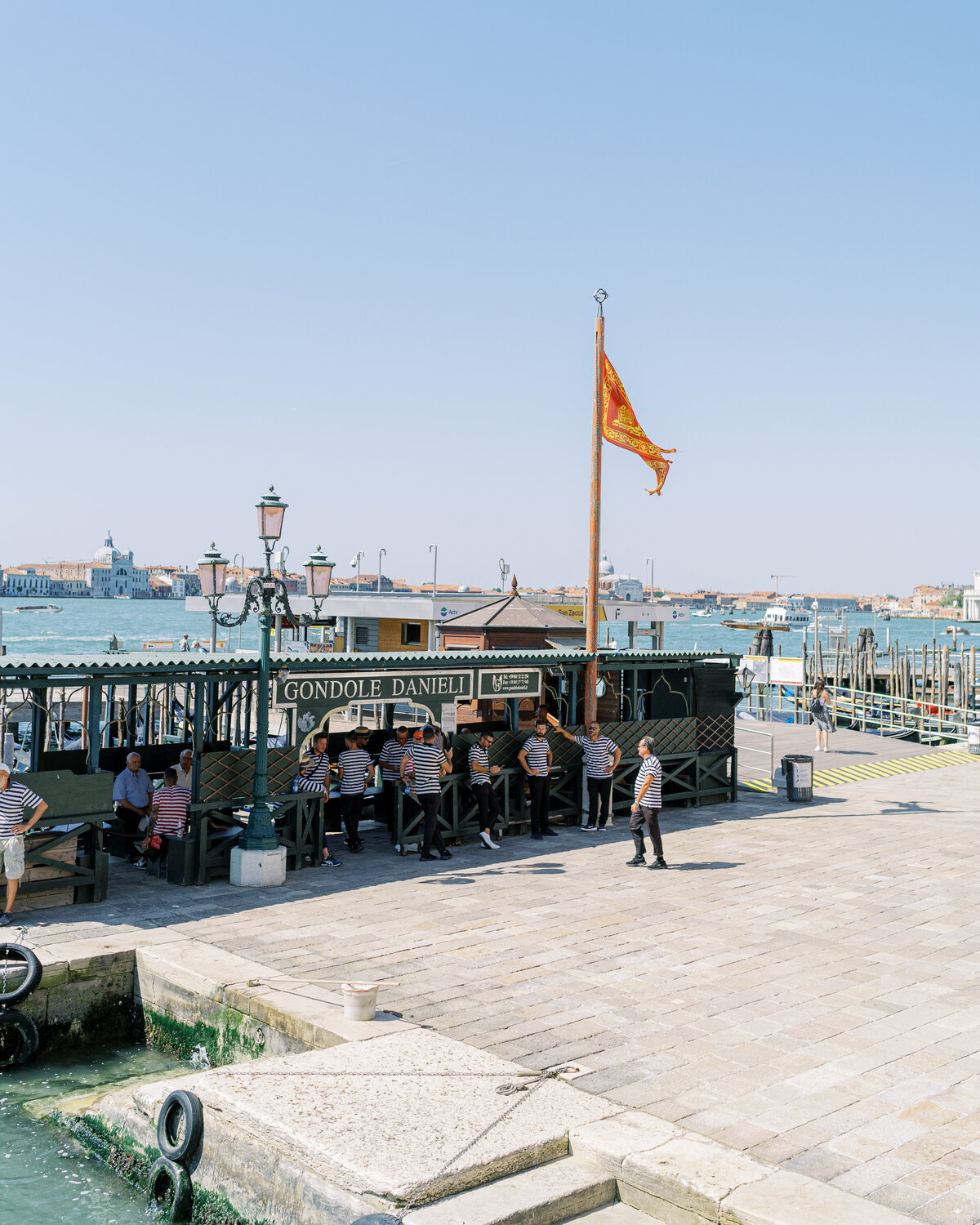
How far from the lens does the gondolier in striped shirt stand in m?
14.2

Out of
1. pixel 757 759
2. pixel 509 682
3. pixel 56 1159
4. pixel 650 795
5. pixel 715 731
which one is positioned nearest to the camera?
pixel 56 1159

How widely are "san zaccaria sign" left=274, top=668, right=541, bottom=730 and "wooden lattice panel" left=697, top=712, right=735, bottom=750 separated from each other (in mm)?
4074

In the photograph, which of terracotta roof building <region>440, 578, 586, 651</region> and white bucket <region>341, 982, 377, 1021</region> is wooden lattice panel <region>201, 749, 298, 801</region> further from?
terracotta roof building <region>440, 578, 586, 651</region>

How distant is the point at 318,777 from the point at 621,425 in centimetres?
770

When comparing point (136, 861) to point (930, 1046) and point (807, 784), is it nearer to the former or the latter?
point (930, 1046)

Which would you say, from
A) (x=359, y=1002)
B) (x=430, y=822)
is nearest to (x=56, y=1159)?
(x=359, y=1002)

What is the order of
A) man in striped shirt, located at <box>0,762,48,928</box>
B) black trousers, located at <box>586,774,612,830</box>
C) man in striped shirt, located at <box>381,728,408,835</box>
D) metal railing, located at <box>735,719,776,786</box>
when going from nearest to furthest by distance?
man in striped shirt, located at <box>0,762,48,928</box> → man in striped shirt, located at <box>381,728,408,835</box> → black trousers, located at <box>586,774,612,830</box> → metal railing, located at <box>735,719,776,786</box>

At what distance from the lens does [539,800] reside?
16.2 meters

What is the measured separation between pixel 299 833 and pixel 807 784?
9987 mm

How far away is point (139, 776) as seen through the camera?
14.4 metres

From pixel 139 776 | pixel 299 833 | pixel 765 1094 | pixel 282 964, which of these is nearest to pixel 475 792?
pixel 299 833

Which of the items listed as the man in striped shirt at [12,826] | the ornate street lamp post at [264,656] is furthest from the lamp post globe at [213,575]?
the man in striped shirt at [12,826]

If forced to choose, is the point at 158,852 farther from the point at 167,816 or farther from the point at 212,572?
the point at 212,572

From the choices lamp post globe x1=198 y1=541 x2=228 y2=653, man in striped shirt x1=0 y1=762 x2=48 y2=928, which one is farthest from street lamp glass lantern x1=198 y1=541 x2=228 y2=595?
man in striped shirt x1=0 y1=762 x2=48 y2=928
